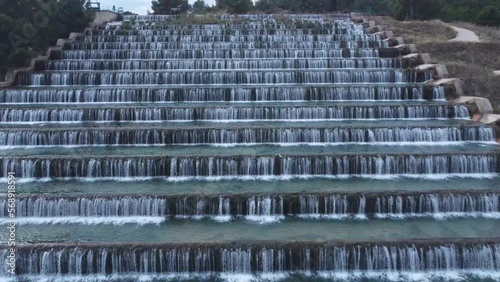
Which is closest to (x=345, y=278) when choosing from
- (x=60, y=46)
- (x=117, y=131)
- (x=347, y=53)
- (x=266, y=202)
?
(x=266, y=202)

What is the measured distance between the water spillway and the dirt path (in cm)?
579

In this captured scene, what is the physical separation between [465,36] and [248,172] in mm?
25150

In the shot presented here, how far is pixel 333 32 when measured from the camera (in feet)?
128

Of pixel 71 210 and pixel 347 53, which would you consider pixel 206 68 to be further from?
pixel 71 210

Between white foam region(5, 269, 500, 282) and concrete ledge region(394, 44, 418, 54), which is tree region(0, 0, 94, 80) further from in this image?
concrete ledge region(394, 44, 418, 54)

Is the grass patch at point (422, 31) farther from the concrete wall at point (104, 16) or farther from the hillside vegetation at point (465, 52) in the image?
the concrete wall at point (104, 16)

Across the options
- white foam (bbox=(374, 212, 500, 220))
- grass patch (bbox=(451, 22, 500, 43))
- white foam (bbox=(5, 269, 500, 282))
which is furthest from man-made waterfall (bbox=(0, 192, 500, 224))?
grass patch (bbox=(451, 22, 500, 43))

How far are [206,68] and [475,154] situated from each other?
18.1 meters

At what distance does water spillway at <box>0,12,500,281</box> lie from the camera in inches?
482

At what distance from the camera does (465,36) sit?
35.0m

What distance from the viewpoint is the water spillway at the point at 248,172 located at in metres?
12.2

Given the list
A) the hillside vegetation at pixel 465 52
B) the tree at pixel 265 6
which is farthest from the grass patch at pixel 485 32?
the tree at pixel 265 6

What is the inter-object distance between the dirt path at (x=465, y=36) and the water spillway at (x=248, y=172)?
19.0ft

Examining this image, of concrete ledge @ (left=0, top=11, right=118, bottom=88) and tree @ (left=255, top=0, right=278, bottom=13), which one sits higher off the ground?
tree @ (left=255, top=0, right=278, bottom=13)
